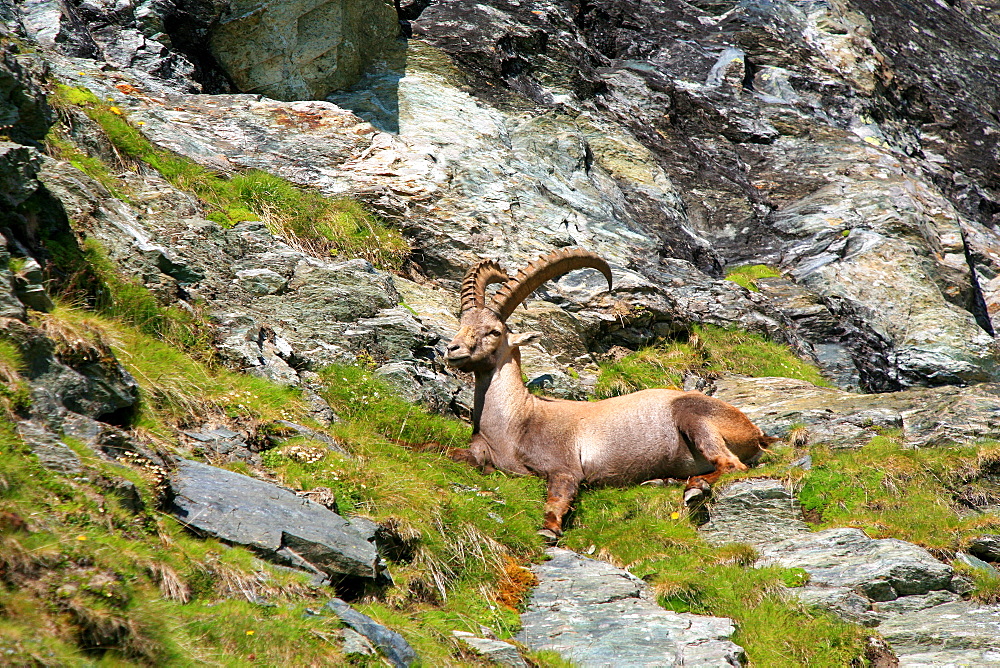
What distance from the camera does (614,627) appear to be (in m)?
6.81

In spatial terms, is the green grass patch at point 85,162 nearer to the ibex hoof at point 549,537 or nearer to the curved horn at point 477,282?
the curved horn at point 477,282

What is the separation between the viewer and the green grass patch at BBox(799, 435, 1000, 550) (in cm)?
820

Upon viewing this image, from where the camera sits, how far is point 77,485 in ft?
16.9

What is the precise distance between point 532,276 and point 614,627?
626 cm

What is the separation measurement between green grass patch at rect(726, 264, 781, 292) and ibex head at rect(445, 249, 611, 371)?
7.14 metres

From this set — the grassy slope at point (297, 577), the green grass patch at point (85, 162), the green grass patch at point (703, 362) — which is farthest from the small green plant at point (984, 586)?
the green grass patch at point (85, 162)

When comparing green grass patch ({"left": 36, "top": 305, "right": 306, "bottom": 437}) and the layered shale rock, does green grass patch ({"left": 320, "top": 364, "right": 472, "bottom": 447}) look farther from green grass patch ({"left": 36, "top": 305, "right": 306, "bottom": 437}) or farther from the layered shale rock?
the layered shale rock

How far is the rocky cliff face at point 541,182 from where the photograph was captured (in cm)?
1000

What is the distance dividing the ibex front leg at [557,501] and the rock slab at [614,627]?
124 cm

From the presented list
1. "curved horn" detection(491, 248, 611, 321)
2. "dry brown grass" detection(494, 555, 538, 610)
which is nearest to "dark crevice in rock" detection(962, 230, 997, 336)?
"curved horn" detection(491, 248, 611, 321)

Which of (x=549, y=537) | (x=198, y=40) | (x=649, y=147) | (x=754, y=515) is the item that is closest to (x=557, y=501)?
(x=549, y=537)

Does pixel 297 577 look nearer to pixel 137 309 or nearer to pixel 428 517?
pixel 428 517

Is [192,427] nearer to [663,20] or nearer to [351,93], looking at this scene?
[351,93]

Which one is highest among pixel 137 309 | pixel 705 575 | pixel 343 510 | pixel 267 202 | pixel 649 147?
pixel 649 147
